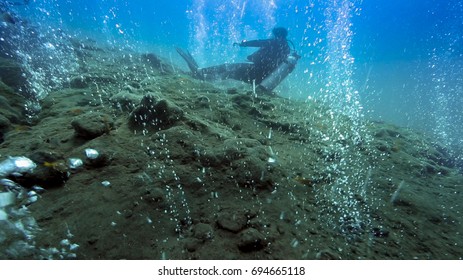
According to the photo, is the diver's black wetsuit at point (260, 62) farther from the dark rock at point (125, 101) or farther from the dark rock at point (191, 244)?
the dark rock at point (191, 244)

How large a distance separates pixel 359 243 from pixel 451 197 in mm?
2713

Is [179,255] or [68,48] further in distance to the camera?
[68,48]

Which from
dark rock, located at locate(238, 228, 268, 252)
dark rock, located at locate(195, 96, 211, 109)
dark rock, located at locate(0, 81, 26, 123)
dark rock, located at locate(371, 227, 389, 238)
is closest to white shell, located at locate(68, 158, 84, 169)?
dark rock, located at locate(0, 81, 26, 123)

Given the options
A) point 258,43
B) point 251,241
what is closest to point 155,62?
point 258,43

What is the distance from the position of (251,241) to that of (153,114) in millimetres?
2422

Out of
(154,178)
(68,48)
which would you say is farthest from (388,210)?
(68,48)

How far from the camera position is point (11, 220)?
1.97 metres

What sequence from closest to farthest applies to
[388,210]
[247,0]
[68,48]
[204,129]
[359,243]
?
[359,243] → [388,210] → [204,129] → [68,48] → [247,0]

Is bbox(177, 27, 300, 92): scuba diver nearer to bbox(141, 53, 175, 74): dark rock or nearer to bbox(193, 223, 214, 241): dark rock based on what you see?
bbox(141, 53, 175, 74): dark rock

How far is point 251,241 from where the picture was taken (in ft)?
6.86

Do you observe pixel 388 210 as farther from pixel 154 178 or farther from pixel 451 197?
pixel 154 178

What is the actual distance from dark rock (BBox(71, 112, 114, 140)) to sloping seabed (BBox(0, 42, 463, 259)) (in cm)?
1

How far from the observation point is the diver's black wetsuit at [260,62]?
9297mm

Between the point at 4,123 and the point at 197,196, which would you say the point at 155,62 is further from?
the point at 197,196
